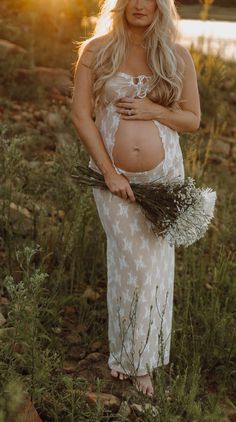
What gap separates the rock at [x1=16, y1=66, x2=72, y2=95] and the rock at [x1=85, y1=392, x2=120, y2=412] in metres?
3.98

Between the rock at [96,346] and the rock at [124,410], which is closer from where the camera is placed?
the rock at [124,410]

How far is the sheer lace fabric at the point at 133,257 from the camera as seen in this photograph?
3454mm

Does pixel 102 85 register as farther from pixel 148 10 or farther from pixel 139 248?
pixel 139 248

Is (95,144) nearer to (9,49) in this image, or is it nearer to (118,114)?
(118,114)

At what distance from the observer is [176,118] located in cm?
348

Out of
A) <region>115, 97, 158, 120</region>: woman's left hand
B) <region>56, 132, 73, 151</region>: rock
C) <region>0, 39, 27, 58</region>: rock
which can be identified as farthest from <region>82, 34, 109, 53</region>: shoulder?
<region>0, 39, 27, 58</region>: rock

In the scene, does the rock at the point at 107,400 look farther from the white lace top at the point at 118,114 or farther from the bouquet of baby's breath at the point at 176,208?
the white lace top at the point at 118,114

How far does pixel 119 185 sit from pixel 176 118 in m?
0.41

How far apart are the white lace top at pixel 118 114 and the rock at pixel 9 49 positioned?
3.79 metres

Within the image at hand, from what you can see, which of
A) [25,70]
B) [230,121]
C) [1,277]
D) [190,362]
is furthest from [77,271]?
[230,121]

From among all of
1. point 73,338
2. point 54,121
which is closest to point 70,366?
point 73,338

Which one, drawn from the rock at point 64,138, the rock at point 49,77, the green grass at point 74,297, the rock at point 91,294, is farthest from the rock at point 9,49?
the rock at point 91,294

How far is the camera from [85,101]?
341 centimetres

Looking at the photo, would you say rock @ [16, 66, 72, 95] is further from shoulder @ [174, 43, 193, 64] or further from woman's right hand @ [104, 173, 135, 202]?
woman's right hand @ [104, 173, 135, 202]
